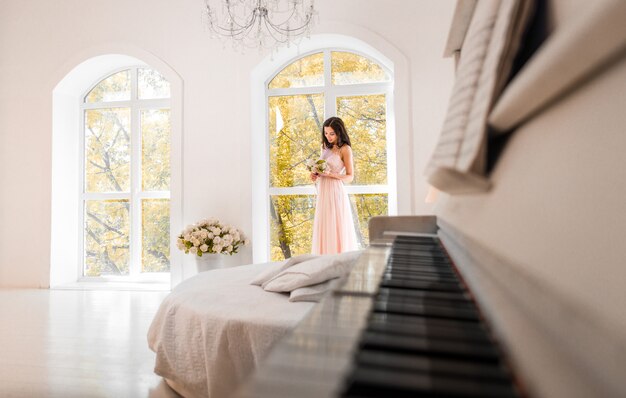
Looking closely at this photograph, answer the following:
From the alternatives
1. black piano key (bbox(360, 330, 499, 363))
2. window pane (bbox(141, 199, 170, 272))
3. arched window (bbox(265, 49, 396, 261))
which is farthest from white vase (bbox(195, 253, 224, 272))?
black piano key (bbox(360, 330, 499, 363))

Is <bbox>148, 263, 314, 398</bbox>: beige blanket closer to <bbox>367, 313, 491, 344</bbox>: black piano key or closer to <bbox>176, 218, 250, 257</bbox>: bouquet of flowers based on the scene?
<bbox>367, 313, 491, 344</bbox>: black piano key

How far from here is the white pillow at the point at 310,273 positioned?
1.72m

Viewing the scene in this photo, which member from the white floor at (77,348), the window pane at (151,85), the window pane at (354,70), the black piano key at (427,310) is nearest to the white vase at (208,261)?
the white floor at (77,348)

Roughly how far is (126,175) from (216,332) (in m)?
4.16

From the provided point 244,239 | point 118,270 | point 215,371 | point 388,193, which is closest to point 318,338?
point 215,371

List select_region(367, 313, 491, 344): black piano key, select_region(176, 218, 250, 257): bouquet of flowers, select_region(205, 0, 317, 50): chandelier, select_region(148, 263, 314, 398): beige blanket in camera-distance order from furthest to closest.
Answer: select_region(205, 0, 317, 50): chandelier
select_region(176, 218, 250, 257): bouquet of flowers
select_region(148, 263, 314, 398): beige blanket
select_region(367, 313, 491, 344): black piano key

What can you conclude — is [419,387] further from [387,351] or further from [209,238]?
[209,238]

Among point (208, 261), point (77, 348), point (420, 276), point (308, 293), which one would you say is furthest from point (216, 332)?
point (208, 261)

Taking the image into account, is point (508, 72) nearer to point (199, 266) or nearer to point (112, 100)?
point (199, 266)

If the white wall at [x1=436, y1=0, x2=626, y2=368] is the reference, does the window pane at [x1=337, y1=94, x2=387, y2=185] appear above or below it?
above

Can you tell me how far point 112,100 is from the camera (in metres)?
5.17

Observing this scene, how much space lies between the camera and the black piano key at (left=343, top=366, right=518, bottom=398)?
0.87ft

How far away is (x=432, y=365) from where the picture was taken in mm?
310

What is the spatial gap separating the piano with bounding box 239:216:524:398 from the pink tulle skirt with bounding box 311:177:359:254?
3.53m
